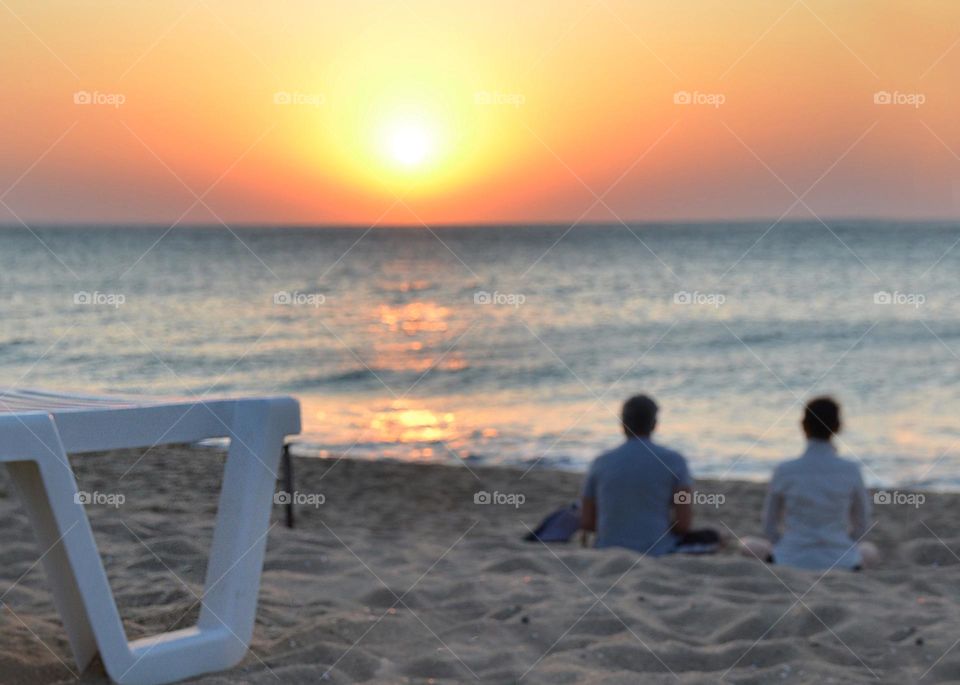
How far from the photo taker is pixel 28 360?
62.0 ft

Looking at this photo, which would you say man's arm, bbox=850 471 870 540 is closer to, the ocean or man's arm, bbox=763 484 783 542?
man's arm, bbox=763 484 783 542

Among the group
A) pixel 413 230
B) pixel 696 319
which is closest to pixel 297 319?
pixel 696 319

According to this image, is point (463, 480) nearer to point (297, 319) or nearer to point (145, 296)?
point (297, 319)

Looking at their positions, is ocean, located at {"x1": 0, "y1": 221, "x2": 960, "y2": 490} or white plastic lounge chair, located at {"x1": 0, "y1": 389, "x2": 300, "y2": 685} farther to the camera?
ocean, located at {"x1": 0, "y1": 221, "x2": 960, "y2": 490}

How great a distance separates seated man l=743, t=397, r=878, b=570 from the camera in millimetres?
4863

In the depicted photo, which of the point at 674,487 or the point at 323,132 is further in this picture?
the point at 323,132

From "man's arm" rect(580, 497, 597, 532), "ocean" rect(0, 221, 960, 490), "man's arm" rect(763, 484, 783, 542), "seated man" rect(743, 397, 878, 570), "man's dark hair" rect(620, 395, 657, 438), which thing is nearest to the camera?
"seated man" rect(743, 397, 878, 570)

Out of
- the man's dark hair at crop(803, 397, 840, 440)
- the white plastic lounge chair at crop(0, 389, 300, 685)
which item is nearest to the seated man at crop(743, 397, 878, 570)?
the man's dark hair at crop(803, 397, 840, 440)

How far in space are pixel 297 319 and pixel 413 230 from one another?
37.0m

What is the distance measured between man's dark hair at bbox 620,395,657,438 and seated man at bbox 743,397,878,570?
2.00ft

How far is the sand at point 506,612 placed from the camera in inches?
121

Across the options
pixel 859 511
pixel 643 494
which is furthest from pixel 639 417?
pixel 859 511

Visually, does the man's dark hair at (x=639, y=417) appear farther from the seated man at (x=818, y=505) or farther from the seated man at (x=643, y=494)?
the seated man at (x=818, y=505)

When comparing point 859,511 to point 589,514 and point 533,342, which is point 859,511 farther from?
point 533,342
